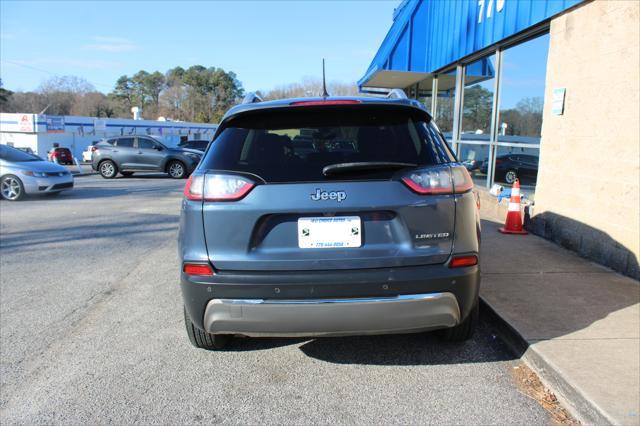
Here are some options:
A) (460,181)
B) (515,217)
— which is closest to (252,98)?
(460,181)

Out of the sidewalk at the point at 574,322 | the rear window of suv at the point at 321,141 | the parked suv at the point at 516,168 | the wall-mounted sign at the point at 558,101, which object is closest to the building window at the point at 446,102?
the parked suv at the point at 516,168

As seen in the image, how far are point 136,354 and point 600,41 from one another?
19.5 ft

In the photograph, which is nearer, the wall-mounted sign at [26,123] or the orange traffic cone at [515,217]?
the orange traffic cone at [515,217]

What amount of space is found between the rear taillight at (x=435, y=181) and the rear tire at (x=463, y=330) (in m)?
1.01

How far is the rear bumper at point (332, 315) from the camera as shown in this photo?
9.40 ft

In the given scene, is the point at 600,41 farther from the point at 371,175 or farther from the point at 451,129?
the point at 451,129

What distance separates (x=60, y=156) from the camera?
3067cm

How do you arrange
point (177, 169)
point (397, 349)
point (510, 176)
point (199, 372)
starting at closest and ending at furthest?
1. point (199, 372)
2. point (397, 349)
3. point (510, 176)
4. point (177, 169)

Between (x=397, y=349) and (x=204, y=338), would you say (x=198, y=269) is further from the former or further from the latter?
(x=397, y=349)

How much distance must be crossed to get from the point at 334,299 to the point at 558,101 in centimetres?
526

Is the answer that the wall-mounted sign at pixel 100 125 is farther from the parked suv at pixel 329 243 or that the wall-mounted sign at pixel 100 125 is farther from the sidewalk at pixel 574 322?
the parked suv at pixel 329 243

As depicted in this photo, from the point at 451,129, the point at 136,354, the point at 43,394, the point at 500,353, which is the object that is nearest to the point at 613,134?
the point at 500,353

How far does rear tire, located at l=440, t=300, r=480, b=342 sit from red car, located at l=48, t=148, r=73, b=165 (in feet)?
102

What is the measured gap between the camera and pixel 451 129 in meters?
13.0
